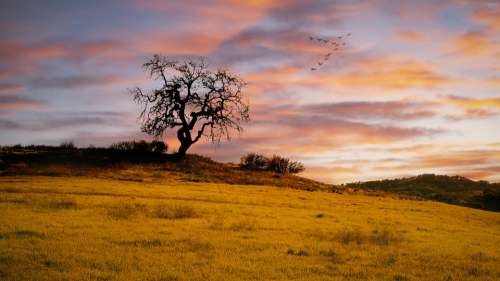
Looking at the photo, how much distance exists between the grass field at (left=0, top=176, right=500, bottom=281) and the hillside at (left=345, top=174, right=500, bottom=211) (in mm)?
35737

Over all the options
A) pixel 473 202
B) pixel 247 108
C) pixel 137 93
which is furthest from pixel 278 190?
pixel 473 202

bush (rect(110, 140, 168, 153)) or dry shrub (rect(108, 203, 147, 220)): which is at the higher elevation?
bush (rect(110, 140, 168, 153))

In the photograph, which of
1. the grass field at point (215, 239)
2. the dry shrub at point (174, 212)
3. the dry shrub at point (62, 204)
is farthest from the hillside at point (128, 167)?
the dry shrub at point (174, 212)

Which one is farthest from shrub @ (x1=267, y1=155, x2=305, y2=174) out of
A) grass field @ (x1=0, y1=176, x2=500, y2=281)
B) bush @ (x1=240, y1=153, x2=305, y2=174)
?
grass field @ (x1=0, y1=176, x2=500, y2=281)

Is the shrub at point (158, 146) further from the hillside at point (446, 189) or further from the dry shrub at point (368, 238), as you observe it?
the dry shrub at point (368, 238)

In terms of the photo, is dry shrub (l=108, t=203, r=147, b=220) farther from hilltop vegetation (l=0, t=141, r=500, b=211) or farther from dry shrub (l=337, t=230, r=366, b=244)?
hilltop vegetation (l=0, t=141, r=500, b=211)

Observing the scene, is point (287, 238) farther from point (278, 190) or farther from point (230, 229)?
point (278, 190)

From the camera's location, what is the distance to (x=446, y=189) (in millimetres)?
100250

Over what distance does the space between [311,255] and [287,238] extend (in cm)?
376

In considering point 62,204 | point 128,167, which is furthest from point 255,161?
point 62,204

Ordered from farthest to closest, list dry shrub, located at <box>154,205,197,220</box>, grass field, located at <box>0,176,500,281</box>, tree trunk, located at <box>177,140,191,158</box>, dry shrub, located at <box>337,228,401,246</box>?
tree trunk, located at <box>177,140,191,158</box> → dry shrub, located at <box>154,205,197,220</box> → dry shrub, located at <box>337,228,401,246</box> → grass field, located at <box>0,176,500,281</box>

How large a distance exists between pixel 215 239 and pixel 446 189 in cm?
8658

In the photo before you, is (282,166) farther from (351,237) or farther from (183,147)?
(351,237)

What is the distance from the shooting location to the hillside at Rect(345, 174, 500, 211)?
253ft
